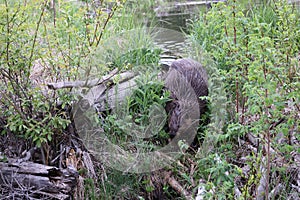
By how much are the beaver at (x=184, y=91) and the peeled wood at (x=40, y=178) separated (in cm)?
103

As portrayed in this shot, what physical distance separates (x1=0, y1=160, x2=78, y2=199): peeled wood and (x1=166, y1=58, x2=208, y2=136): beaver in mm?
1028

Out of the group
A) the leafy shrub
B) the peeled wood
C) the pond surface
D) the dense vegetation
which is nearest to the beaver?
the dense vegetation

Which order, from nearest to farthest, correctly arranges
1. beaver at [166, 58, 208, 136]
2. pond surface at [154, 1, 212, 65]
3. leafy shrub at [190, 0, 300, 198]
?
leafy shrub at [190, 0, 300, 198] < beaver at [166, 58, 208, 136] < pond surface at [154, 1, 212, 65]

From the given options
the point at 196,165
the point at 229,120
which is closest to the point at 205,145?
the point at 196,165

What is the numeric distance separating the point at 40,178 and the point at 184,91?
149 cm

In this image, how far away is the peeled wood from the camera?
3.13 meters

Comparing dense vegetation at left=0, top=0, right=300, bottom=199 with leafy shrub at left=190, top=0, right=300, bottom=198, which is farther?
dense vegetation at left=0, top=0, right=300, bottom=199

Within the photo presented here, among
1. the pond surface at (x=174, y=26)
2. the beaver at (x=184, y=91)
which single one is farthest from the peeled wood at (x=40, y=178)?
the pond surface at (x=174, y=26)

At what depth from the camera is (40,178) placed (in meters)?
3.15

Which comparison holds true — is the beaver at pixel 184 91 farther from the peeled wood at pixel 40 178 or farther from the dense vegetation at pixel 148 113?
the peeled wood at pixel 40 178

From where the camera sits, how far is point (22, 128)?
3471 mm

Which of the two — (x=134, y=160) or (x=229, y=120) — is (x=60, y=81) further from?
(x=229, y=120)

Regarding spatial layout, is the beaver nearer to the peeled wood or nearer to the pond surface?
the pond surface

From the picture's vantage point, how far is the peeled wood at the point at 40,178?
10.3ft
